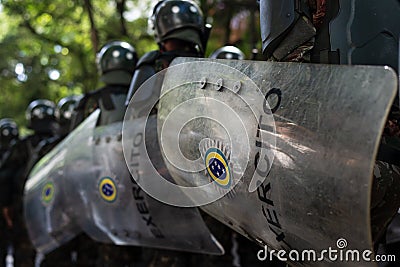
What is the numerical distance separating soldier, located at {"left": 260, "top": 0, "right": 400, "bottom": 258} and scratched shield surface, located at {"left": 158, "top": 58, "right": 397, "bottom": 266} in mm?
233

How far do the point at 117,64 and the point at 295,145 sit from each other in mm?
2882

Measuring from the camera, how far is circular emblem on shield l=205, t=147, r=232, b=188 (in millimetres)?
2062

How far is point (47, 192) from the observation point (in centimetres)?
447

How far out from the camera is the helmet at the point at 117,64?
436 centimetres

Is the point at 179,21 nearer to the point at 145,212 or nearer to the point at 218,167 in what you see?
the point at 145,212

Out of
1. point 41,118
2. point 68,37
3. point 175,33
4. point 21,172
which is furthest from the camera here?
point 68,37

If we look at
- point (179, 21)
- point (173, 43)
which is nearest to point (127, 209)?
point (173, 43)

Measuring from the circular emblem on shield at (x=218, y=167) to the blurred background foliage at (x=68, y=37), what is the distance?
7081 millimetres

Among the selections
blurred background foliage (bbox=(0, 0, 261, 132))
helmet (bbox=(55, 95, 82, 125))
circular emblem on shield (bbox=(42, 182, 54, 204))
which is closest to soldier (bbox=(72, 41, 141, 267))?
circular emblem on shield (bbox=(42, 182, 54, 204))

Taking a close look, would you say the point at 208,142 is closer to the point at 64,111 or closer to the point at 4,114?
the point at 64,111

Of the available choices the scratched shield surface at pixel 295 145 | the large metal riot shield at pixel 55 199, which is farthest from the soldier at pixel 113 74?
the scratched shield surface at pixel 295 145

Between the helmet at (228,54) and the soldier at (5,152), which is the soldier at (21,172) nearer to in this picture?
the soldier at (5,152)

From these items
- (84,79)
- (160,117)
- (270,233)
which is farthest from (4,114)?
(270,233)

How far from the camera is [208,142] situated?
2.15 metres
